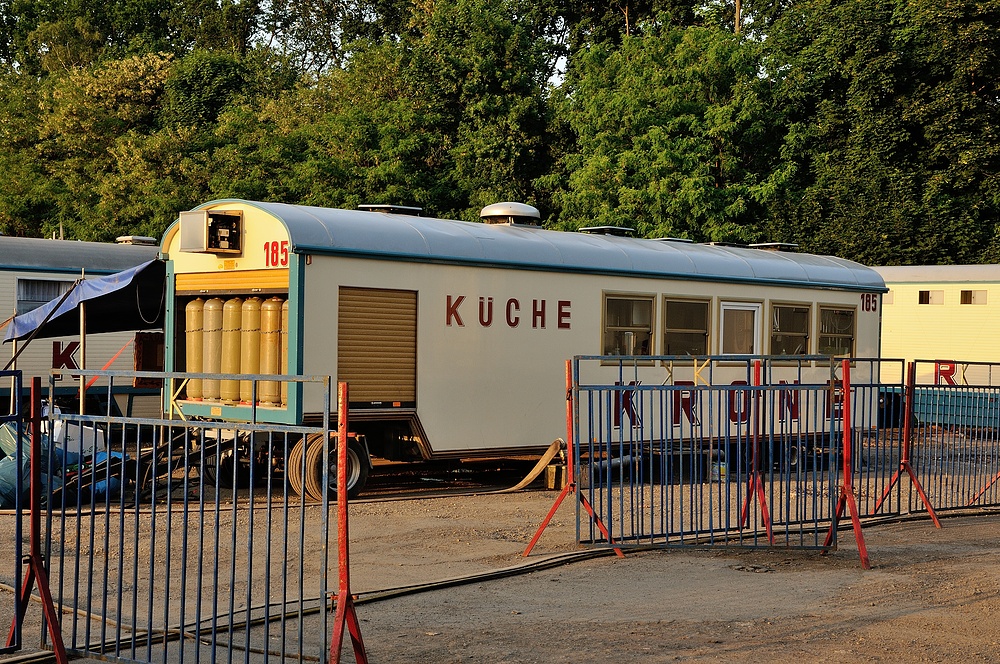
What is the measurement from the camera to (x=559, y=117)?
39.7 m

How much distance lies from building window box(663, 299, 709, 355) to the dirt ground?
4.88 m

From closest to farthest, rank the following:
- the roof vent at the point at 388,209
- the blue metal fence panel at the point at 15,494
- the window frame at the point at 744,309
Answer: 1. the blue metal fence panel at the point at 15,494
2. the roof vent at the point at 388,209
3. the window frame at the point at 744,309

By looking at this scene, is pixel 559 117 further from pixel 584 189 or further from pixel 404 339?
pixel 404 339

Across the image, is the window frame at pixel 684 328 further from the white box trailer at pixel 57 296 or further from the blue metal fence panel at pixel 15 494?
the blue metal fence panel at pixel 15 494

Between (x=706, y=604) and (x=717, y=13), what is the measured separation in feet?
123

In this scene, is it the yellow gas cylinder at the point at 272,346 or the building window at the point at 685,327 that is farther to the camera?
the building window at the point at 685,327

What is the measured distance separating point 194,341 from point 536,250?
13.2 feet

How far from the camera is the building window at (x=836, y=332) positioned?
1786 cm

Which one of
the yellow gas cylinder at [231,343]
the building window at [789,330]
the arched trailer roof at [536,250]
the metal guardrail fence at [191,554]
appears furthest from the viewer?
the building window at [789,330]

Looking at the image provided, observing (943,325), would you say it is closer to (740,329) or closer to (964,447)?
(740,329)

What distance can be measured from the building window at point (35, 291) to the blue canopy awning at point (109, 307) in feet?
6.48

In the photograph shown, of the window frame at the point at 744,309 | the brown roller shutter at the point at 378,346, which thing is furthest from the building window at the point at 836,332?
the brown roller shutter at the point at 378,346

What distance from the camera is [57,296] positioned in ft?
58.7

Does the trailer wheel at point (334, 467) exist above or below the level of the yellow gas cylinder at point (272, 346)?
below
